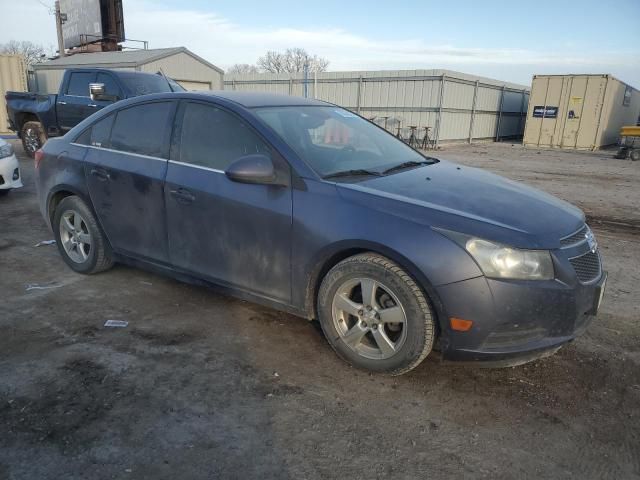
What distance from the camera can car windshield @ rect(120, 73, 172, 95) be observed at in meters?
9.70

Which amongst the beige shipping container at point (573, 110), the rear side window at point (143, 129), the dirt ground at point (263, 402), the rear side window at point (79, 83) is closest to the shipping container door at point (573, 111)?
the beige shipping container at point (573, 110)

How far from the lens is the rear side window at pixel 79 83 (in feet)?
34.3

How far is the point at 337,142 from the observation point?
11.9 ft

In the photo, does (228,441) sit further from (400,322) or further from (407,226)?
(407,226)

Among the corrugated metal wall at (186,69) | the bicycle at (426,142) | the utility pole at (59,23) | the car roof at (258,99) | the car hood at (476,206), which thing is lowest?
the bicycle at (426,142)

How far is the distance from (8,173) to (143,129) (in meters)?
4.61

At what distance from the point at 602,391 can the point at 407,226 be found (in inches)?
59.8

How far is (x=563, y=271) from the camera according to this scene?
8.71ft

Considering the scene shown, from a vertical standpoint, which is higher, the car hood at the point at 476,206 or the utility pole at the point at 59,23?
the utility pole at the point at 59,23

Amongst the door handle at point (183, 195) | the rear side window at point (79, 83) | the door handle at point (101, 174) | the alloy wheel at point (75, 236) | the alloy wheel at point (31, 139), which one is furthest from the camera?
the alloy wheel at point (31, 139)

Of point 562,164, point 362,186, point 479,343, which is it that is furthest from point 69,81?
point 562,164

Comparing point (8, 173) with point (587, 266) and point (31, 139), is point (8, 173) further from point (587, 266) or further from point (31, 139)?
point (587, 266)

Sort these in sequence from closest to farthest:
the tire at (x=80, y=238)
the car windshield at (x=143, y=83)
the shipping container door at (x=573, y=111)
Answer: the tire at (x=80, y=238) → the car windshield at (x=143, y=83) → the shipping container door at (x=573, y=111)

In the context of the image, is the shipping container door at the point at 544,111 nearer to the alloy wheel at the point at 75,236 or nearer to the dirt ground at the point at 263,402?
the dirt ground at the point at 263,402
